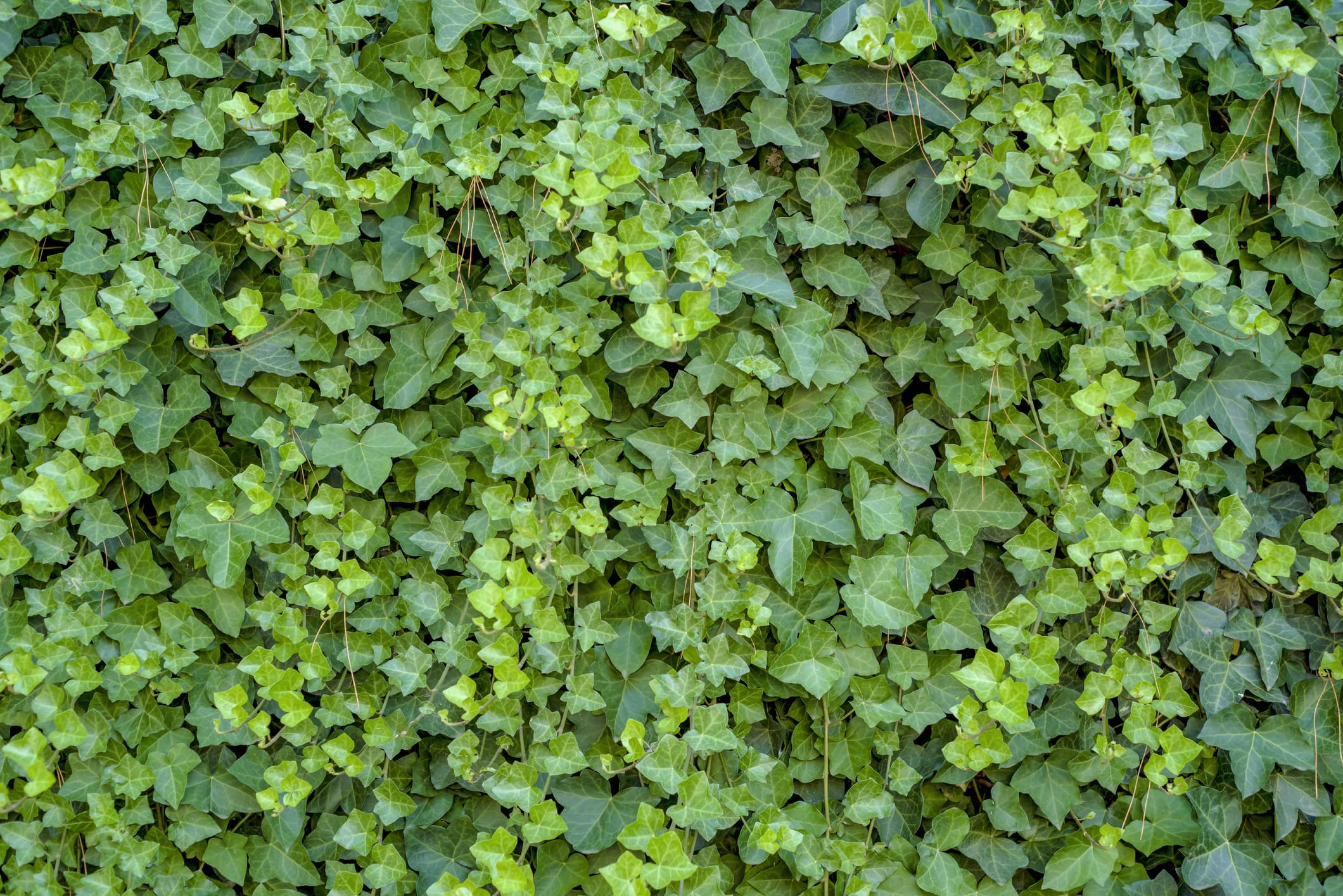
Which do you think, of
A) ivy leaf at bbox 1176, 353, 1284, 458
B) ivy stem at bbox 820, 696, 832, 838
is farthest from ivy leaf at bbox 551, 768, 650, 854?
ivy leaf at bbox 1176, 353, 1284, 458

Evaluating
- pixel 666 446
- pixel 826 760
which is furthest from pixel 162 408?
pixel 826 760

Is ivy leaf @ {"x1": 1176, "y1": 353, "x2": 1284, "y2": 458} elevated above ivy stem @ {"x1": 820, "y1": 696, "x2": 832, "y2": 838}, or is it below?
above

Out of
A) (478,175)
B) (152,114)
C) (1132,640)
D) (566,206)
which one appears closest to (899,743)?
(1132,640)

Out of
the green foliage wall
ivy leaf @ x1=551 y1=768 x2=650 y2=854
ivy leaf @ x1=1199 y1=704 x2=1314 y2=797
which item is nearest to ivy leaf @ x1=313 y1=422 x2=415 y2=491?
the green foliage wall

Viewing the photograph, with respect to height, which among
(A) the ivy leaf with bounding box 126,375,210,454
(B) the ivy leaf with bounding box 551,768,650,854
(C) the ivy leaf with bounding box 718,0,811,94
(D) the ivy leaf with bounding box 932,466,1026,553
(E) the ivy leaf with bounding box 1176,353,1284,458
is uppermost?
(C) the ivy leaf with bounding box 718,0,811,94

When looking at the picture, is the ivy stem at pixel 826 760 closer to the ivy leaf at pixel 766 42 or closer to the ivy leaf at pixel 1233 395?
the ivy leaf at pixel 1233 395

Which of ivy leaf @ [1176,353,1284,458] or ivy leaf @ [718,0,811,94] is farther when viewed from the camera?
ivy leaf @ [1176,353,1284,458]

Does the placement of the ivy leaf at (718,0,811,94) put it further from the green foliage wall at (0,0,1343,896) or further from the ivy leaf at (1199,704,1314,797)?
the ivy leaf at (1199,704,1314,797)

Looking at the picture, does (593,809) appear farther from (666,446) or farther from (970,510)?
(970,510)
